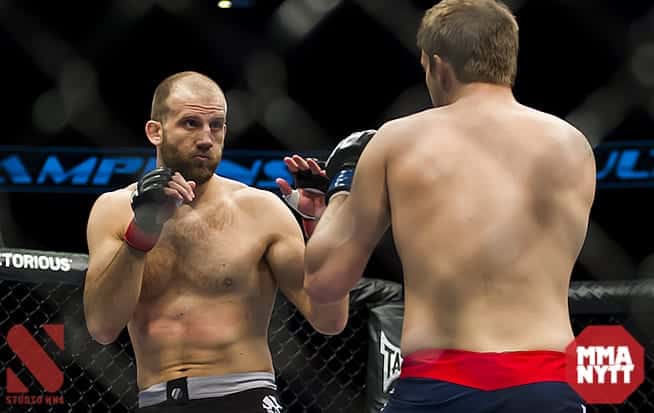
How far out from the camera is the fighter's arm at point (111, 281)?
6.83 ft

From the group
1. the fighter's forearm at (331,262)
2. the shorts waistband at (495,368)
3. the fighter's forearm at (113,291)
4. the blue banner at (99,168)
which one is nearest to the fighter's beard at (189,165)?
the fighter's forearm at (113,291)

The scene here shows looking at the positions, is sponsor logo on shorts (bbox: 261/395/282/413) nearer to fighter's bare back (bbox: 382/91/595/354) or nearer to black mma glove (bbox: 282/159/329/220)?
black mma glove (bbox: 282/159/329/220)

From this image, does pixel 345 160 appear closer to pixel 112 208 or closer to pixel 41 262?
pixel 112 208

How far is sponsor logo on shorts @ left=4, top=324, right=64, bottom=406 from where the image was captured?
293 cm

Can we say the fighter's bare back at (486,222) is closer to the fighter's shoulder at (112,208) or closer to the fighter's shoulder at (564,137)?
the fighter's shoulder at (564,137)

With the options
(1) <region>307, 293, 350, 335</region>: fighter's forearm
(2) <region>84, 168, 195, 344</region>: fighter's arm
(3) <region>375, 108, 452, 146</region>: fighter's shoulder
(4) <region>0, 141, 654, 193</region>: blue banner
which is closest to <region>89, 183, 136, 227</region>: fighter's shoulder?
(2) <region>84, 168, 195, 344</region>: fighter's arm

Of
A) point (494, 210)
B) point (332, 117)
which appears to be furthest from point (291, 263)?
point (332, 117)

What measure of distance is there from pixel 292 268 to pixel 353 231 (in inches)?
29.3

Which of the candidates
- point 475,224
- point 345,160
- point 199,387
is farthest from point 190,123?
point 475,224

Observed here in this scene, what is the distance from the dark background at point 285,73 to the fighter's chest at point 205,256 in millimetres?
1892

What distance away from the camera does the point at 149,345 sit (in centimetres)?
221

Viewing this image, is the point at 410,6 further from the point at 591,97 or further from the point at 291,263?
the point at 291,263

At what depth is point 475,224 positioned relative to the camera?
4.66ft

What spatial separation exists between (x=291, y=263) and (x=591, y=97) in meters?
2.43
